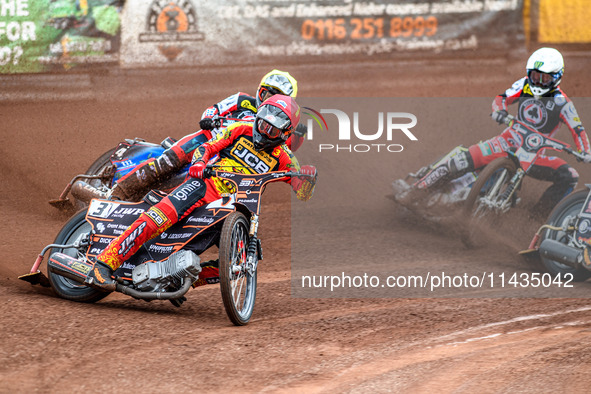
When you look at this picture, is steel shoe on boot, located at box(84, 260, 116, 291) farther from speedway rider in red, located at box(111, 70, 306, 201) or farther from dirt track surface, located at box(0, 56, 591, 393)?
speedway rider in red, located at box(111, 70, 306, 201)

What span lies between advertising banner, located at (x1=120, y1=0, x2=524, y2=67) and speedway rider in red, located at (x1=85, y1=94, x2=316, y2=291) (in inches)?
273

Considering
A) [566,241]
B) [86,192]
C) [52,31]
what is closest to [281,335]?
[86,192]

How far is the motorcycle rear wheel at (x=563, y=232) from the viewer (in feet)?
27.4

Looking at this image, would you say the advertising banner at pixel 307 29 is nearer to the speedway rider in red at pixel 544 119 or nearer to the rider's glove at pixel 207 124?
the speedway rider in red at pixel 544 119

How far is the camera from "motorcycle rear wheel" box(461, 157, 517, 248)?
9.48 metres

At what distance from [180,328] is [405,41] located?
8.98 metres

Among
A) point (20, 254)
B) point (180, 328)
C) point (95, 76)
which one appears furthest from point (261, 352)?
point (95, 76)

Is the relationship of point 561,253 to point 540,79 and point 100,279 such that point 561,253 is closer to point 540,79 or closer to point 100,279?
point 540,79

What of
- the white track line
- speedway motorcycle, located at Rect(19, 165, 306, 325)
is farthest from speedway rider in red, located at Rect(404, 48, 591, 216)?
speedway motorcycle, located at Rect(19, 165, 306, 325)

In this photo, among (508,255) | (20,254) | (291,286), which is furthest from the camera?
(508,255)

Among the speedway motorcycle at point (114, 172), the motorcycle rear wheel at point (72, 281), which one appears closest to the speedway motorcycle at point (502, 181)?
the speedway motorcycle at point (114, 172)

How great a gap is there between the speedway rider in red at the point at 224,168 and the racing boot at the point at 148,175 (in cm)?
127

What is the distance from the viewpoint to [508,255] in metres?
9.27

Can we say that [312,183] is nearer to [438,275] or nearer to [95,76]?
[438,275]
